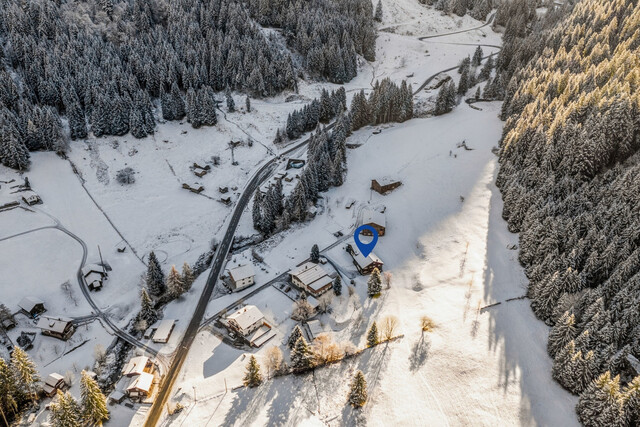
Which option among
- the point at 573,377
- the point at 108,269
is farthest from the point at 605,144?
the point at 108,269

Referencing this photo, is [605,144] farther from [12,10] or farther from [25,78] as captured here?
[12,10]

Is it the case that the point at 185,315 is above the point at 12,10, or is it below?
below

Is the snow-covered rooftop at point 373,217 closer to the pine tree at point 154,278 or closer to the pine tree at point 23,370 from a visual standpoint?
the pine tree at point 154,278

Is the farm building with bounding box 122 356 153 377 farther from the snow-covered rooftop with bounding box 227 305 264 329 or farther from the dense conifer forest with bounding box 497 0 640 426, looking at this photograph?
the dense conifer forest with bounding box 497 0 640 426

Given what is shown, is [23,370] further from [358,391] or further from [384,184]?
[384,184]

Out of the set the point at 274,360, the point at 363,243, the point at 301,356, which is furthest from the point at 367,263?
the point at 274,360

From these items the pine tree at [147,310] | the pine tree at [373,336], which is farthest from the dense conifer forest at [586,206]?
the pine tree at [147,310]
